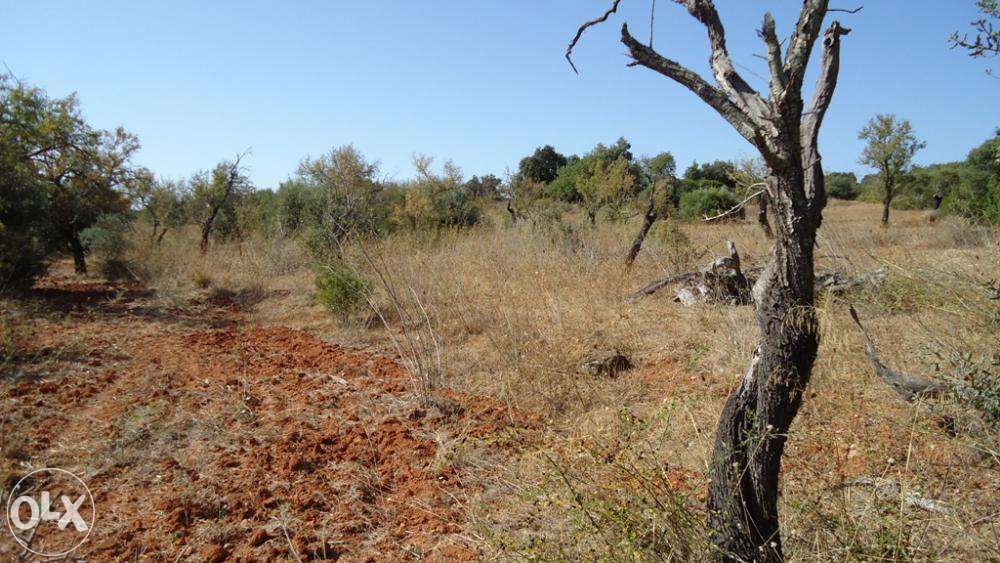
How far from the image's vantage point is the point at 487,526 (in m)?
2.47

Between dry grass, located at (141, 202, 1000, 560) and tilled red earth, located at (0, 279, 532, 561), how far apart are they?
1.34 ft

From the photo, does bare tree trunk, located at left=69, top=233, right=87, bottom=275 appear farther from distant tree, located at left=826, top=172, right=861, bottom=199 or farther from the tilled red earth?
distant tree, located at left=826, top=172, right=861, bottom=199

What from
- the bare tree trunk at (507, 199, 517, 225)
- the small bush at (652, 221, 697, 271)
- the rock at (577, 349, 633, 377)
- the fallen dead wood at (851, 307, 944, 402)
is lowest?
the rock at (577, 349, 633, 377)

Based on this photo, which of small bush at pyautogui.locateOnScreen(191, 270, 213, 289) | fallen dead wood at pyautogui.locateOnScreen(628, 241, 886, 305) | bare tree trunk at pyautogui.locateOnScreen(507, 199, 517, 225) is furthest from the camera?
bare tree trunk at pyautogui.locateOnScreen(507, 199, 517, 225)

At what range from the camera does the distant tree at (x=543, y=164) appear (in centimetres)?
2840

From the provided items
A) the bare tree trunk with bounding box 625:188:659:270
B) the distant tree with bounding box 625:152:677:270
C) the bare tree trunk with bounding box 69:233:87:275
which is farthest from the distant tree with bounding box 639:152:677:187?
the bare tree trunk with bounding box 69:233:87:275

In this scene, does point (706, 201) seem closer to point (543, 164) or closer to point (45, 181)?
point (543, 164)

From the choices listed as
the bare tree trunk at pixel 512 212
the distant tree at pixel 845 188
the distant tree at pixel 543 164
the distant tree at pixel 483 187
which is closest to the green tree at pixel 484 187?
the distant tree at pixel 483 187

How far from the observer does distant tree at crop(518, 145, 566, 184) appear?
28402mm

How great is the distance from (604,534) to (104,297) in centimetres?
1019

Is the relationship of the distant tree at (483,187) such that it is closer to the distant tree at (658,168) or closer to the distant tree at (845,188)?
the distant tree at (658,168)

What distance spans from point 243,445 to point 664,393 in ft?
10.3

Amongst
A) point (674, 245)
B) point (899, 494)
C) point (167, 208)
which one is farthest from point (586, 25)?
point (167, 208)

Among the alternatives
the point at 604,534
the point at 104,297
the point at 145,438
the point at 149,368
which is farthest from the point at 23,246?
the point at 604,534
